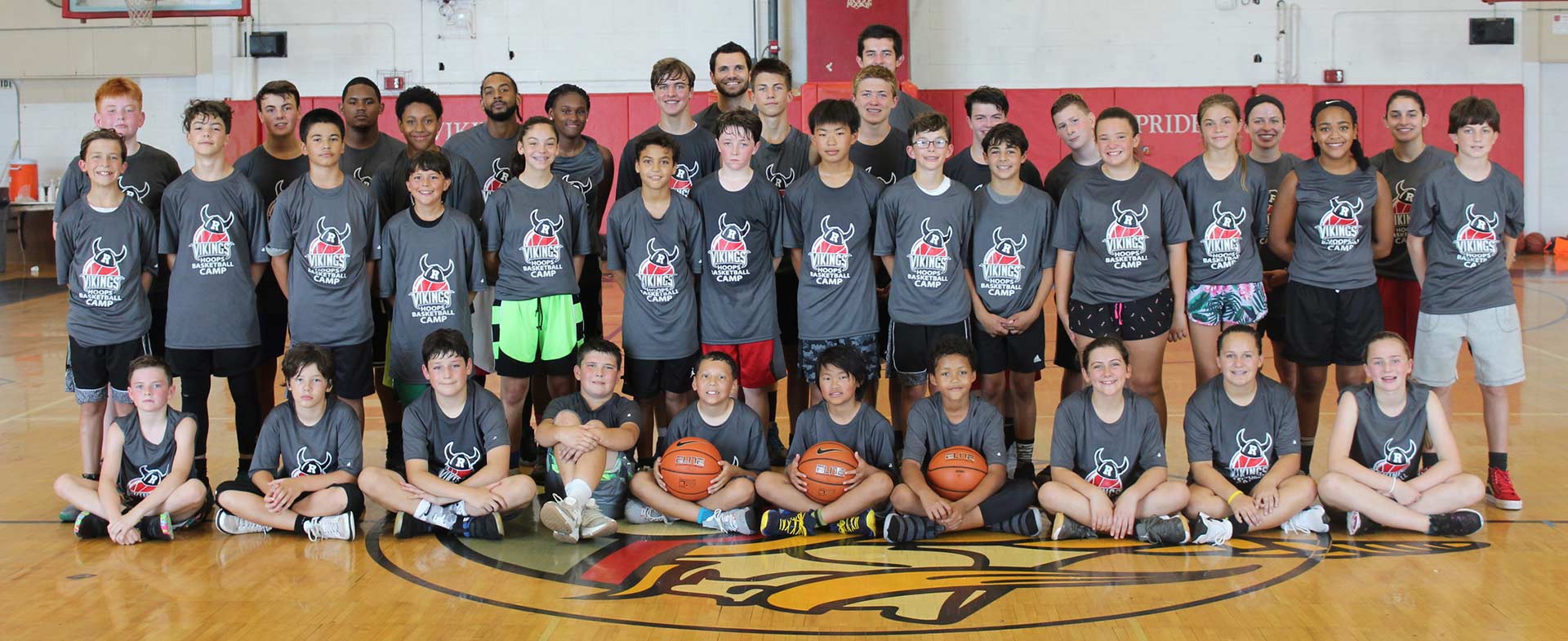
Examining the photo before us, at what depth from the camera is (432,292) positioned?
483 centimetres

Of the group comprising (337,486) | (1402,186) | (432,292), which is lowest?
(337,486)

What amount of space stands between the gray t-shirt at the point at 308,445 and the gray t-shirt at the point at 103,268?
30.3 inches

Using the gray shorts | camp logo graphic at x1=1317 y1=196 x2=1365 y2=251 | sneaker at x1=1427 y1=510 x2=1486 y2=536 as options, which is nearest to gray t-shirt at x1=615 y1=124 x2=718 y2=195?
camp logo graphic at x1=1317 y1=196 x2=1365 y2=251

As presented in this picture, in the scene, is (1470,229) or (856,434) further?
(1470,229)

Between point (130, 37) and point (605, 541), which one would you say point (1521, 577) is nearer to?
point (605, 541)

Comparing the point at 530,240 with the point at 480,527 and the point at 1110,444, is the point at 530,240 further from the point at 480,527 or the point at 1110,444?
the point at 1110,444

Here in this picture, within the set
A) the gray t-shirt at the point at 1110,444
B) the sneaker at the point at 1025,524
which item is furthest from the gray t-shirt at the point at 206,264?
the gray t-shirt at the point at 1110,444

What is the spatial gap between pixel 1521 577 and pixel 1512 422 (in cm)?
263

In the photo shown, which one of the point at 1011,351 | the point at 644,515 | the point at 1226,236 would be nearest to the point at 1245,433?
the point at 1226,236

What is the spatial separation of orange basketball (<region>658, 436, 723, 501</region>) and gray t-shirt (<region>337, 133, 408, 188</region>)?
1957mm

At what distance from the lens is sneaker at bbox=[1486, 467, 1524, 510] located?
4551 millimetres

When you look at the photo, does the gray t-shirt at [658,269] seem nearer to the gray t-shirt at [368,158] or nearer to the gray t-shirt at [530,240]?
the gray t-shirt at [530,240]

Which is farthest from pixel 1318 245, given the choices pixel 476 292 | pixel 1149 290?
pixel 476 292

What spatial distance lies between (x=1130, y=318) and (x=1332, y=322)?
33.7 inches
